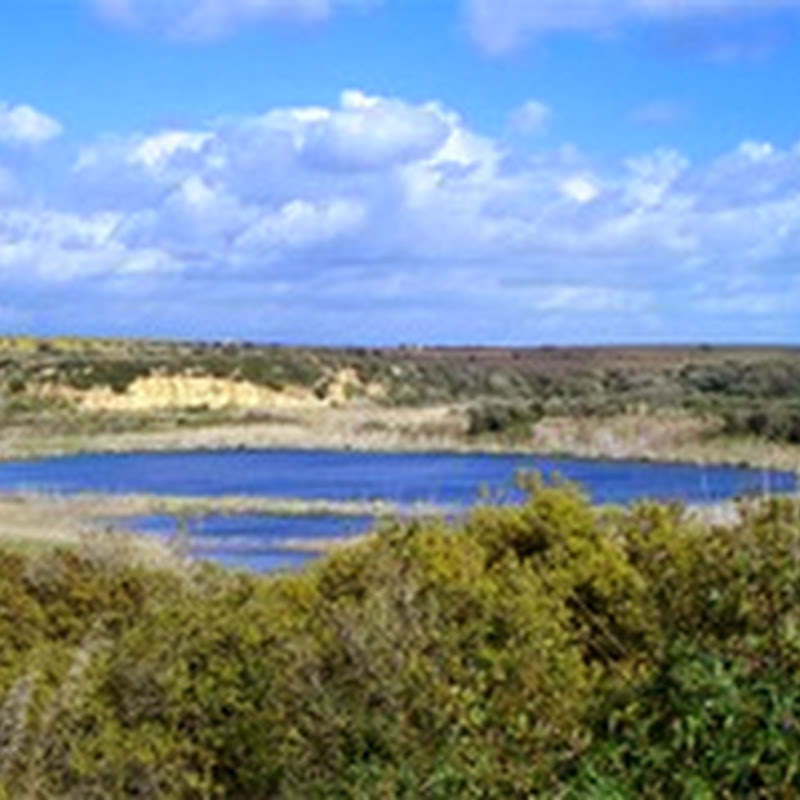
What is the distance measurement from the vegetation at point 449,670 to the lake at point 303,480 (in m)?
21.4

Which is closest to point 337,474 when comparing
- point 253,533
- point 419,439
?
point 419,439

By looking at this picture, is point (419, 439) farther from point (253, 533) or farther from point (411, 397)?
point (253, 533)

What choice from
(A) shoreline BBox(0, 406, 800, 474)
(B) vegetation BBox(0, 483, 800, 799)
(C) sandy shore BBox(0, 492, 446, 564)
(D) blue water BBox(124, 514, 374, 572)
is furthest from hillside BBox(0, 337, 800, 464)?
(B) vegetation BBox(0, 483, 800, 799)

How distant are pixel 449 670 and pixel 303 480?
2273 inches

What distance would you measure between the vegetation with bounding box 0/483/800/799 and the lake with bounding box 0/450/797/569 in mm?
21398

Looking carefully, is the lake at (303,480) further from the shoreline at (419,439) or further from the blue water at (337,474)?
the shoreline at (419,439)

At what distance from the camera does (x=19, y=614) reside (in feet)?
63.8

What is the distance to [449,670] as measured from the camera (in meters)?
11.6

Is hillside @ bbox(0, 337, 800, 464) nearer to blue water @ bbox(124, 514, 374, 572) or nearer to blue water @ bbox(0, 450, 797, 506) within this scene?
blue water @ bbox(0, 450, 797, 506)

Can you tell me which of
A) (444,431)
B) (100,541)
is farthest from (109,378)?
(100,541)

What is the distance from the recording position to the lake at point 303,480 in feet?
156

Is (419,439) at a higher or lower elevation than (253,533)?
higher

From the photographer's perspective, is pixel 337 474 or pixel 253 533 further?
pixel 337 474

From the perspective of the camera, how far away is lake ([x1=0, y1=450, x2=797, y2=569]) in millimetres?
47531
